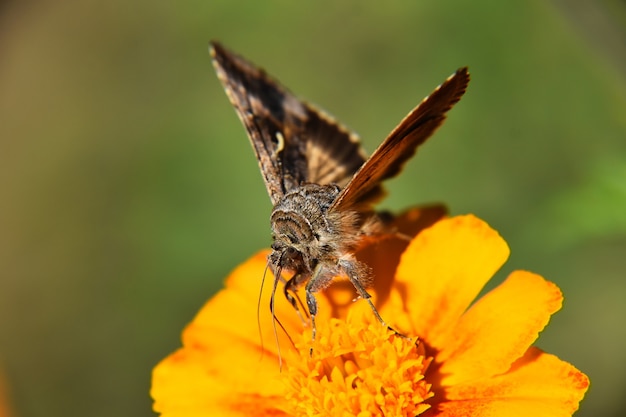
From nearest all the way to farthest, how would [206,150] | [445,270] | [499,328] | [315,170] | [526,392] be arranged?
[526,392] < [499,328] < [445,270] < [315,170] < [206,150]

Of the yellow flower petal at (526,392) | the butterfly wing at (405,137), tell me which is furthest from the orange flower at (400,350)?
the butterfly wing at (405,137)

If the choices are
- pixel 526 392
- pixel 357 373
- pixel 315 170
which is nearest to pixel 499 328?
pixel 526 392

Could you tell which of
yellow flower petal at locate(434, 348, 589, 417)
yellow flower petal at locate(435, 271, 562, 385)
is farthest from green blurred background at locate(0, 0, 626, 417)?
yellow flower petal at locate(434, 348, 589, 417)

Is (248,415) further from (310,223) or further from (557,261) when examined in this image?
(557,261)

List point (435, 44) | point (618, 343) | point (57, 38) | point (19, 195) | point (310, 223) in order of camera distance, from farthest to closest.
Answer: point (57, 38) < point (19, 195) < point (435, 44) < point (618, 343) < point (310, 223)

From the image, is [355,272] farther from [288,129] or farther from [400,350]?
[288,129]

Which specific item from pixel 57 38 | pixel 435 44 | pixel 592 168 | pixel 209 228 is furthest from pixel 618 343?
pixel 57 38

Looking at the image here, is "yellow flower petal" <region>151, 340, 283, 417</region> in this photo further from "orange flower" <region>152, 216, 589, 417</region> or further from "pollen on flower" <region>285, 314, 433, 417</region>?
"pollen on flower" <region>285, 314, 433, 417</region>
